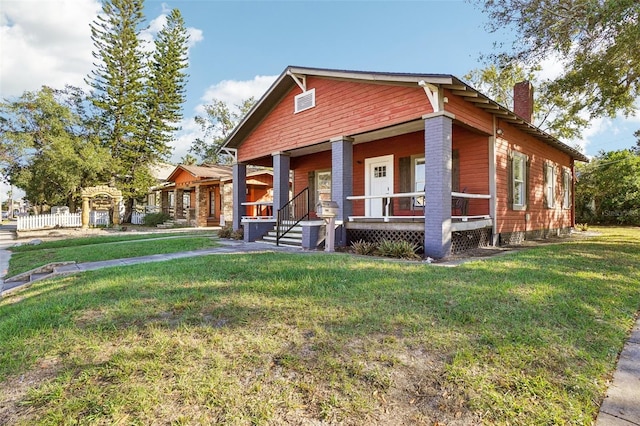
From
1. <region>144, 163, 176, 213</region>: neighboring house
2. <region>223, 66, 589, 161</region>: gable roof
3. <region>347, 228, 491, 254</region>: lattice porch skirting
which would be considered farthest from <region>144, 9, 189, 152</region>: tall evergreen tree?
<region>347, 228, 491, 254</region>: lattice porch skirting

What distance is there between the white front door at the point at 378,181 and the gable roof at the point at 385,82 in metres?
3.38

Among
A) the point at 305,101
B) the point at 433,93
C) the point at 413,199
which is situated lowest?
the point at 413,199

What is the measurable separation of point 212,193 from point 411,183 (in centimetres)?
1618

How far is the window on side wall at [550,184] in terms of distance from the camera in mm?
12141

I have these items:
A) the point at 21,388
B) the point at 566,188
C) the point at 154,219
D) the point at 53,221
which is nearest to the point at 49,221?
the point at 53,221

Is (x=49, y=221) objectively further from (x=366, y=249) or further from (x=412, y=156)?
(x=412, y=156)

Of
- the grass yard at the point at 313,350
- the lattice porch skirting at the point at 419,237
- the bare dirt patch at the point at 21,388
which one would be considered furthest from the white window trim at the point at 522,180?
the bare dirt patch at the point at 21,388

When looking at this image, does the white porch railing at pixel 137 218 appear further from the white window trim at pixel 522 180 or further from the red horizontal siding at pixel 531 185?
the white window trim at pixel 522 180

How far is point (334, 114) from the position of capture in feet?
30.7

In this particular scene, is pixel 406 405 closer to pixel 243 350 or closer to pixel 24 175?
pixel 243 350

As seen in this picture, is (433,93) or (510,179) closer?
(433,93)

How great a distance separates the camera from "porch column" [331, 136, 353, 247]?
A: 29.3ft

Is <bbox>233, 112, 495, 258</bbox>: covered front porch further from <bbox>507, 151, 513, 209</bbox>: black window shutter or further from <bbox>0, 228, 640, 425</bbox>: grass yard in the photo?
<bbox>0, 228, 640, 425</bbox>: grass yard

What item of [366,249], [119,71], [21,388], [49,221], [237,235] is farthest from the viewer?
[119,71]
